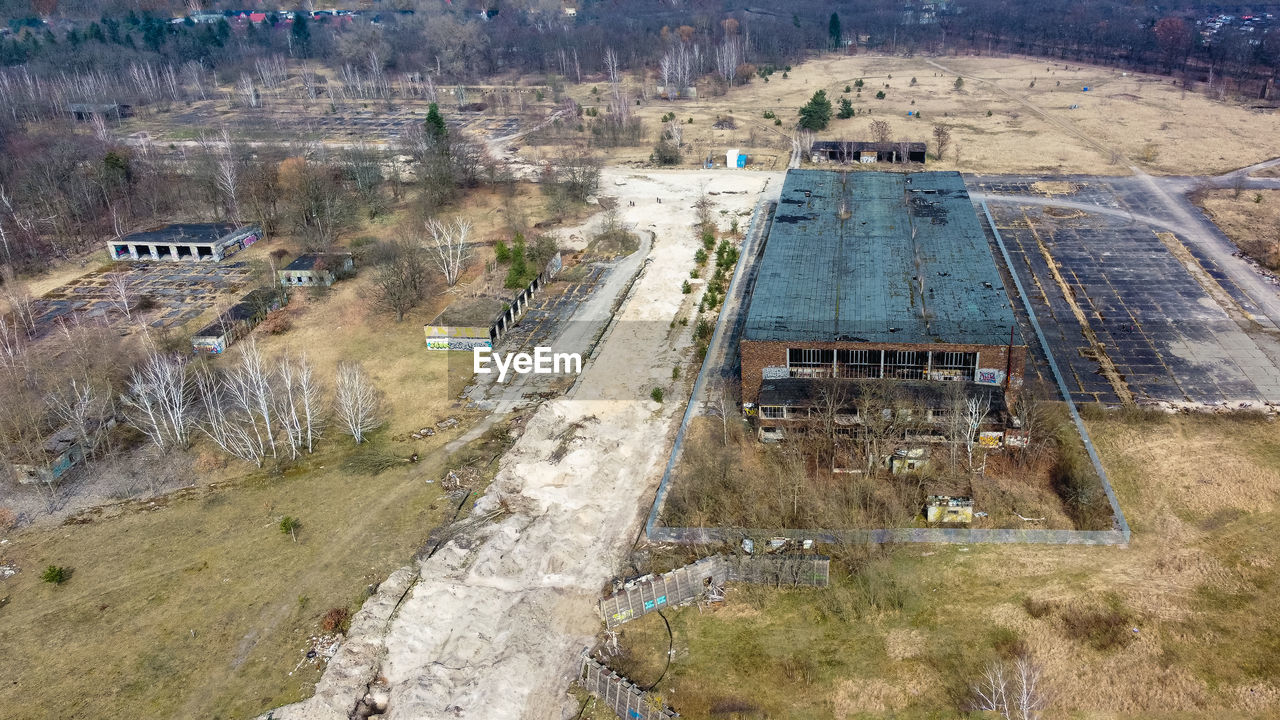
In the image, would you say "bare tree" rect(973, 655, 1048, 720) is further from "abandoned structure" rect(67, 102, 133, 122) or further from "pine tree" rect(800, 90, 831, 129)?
"abandoned structure" rect(67, 102, 133, 122)

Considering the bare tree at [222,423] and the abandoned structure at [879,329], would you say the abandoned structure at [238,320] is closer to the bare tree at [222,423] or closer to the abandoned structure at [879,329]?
the bare tree at [222,423]

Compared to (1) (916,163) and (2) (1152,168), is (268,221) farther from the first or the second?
(2) (1152,168)

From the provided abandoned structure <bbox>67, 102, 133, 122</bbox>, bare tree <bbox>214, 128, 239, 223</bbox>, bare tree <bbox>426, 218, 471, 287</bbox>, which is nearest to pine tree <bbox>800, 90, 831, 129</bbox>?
bare tree <bbox>426, 218, 471, 287</bbox>

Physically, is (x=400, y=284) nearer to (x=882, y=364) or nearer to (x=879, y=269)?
(x=879, y=269)

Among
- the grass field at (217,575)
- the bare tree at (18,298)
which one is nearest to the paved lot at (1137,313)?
the grass field at (217,575)

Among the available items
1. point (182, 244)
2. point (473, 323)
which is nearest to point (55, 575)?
point (473, 323)

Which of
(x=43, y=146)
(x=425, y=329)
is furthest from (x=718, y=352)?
(x=43, y=146)
